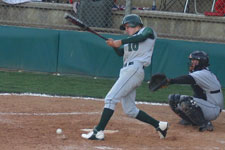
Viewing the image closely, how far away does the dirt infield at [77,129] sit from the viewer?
579 centimetres

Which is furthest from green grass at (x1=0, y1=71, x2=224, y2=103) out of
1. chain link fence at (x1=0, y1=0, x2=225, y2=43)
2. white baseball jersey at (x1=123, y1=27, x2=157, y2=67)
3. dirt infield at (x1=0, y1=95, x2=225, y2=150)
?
white baseball jersey at (x1=123, y1=27, x2=157, y2=67)

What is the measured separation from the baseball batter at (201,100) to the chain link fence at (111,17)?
15.1 feet

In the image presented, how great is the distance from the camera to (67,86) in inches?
401

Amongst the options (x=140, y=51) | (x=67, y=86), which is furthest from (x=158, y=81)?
(x=67, y=86)

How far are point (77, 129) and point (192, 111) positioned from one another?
5.09 ft

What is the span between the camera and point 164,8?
1311cm

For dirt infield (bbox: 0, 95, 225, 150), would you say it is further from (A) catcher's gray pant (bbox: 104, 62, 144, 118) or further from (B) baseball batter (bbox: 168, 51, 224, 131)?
(A) catcher's gray pant (bbox: 104, 62, 144, 118)

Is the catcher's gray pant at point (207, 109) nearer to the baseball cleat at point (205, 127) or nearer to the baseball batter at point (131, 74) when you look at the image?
the baseball cleat at point (205, 127)

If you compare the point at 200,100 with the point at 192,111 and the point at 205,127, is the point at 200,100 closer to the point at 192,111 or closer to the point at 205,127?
the point at 192,111

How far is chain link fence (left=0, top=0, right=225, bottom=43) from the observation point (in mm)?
11953

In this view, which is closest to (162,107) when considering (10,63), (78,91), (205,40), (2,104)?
(78,91)

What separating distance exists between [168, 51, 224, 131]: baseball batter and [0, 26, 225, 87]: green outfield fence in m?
4.10

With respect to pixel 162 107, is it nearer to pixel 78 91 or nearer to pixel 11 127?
pixel 78 91

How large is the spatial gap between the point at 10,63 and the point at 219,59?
4.55 metres
